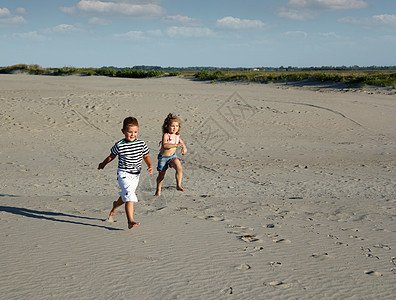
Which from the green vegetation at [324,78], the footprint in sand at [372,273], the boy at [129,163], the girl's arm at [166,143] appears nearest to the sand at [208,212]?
the footprint in sand at [372,273]

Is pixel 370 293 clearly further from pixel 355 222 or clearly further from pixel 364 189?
pixel 364 189

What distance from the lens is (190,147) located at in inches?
515

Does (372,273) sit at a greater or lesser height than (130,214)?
lesser

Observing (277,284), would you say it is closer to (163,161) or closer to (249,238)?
(249,238)

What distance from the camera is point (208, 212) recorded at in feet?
20.3

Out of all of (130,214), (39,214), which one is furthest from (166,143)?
(39,214)

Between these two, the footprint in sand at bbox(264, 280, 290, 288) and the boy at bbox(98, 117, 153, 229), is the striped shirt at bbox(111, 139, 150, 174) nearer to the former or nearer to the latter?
the boy at bbox(98, 117, 153, 229)

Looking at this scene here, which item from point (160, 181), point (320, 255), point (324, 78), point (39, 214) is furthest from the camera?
point (324, 78)

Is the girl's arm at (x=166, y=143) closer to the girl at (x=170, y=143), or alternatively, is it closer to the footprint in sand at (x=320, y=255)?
the girl at (x=170, y=143)

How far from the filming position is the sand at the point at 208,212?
379 cm

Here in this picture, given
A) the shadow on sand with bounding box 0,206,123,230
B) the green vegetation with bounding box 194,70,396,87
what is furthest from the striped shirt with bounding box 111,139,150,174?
the green vegetation with bounding box 194,70,396,87

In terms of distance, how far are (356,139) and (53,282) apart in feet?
42.3

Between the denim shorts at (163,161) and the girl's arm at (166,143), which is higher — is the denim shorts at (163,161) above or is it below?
below

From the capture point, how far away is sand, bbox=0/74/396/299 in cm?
379
